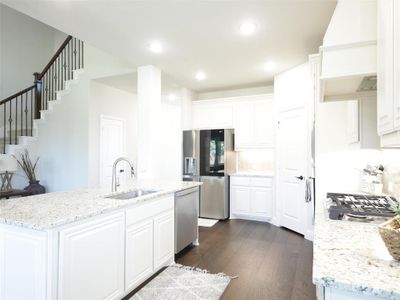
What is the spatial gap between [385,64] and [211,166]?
387 cm

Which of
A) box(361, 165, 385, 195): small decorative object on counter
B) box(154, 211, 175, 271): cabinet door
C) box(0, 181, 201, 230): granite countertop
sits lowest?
box(154, 211, 175, 271): cabinet door

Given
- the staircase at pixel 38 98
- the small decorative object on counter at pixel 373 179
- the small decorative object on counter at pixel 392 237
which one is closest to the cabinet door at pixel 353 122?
the small decorative object on counter at pixel 373 179

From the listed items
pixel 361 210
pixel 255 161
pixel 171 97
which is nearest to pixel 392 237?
pixel 361 210

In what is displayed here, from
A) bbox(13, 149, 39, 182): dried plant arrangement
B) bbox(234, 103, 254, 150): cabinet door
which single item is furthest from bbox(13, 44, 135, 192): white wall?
bbox(234, 103, 254, 150): cabinet door

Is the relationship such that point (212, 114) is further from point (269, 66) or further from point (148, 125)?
point (148, 125)

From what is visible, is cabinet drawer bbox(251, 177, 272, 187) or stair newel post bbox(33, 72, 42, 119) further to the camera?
stair newel post bbox(33, 72, 42, 119)

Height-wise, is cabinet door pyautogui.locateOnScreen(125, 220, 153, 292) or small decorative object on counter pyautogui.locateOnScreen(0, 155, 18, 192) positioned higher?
small decorative object on counter pyautogui.locateOnScreen(0, 155, 18, 192)

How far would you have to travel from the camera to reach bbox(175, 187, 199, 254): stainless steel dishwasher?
3.02 meters

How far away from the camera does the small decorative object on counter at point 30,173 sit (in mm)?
5176

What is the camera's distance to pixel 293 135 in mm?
4008

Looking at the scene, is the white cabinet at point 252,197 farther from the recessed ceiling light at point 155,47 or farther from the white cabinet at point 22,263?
the white cabinet at point 22,263

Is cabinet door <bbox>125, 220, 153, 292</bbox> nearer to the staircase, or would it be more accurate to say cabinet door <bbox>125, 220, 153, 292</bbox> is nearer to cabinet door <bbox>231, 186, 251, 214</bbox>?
cabinet door <bbox>231, 186, 251, 214</bbox>

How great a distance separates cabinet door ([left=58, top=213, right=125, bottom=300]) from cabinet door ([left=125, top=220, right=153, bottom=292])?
75mm

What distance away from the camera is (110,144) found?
17.9ft
